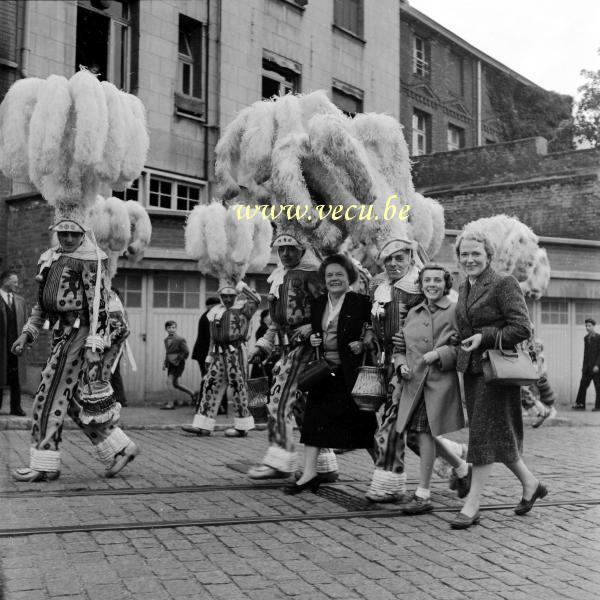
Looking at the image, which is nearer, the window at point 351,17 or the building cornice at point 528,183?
the window at point 351,17

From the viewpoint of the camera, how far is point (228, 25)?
372 inches

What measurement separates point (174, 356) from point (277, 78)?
19.0ft

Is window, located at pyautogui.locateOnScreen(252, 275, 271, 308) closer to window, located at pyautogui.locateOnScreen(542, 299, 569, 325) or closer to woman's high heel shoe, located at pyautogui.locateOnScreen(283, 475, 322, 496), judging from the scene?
window, located at pyautogui.locateOnScreen(542, 299, 569, 325)

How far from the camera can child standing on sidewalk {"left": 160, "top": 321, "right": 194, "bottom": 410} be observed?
1436 centimetres

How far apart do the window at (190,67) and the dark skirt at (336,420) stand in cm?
378

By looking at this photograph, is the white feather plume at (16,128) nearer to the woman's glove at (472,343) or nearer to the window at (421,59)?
the woman's glove at (472,343)

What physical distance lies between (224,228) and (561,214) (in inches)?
407

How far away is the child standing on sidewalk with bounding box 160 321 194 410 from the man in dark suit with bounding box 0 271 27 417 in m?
3.06

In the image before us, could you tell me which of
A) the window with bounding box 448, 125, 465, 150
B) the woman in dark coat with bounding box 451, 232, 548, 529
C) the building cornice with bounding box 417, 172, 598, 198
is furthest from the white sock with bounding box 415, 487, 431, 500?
the building cornice with bounding box 417, 172, 598, 198

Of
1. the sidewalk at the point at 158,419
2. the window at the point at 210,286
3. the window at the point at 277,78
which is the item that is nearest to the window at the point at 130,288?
Answer: the window at the point at 210,286

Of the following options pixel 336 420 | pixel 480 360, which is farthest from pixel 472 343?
pixel 336 420

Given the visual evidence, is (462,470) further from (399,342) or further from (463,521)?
(399,342)

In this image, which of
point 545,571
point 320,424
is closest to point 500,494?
point 320,424

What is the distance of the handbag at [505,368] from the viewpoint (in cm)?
529
